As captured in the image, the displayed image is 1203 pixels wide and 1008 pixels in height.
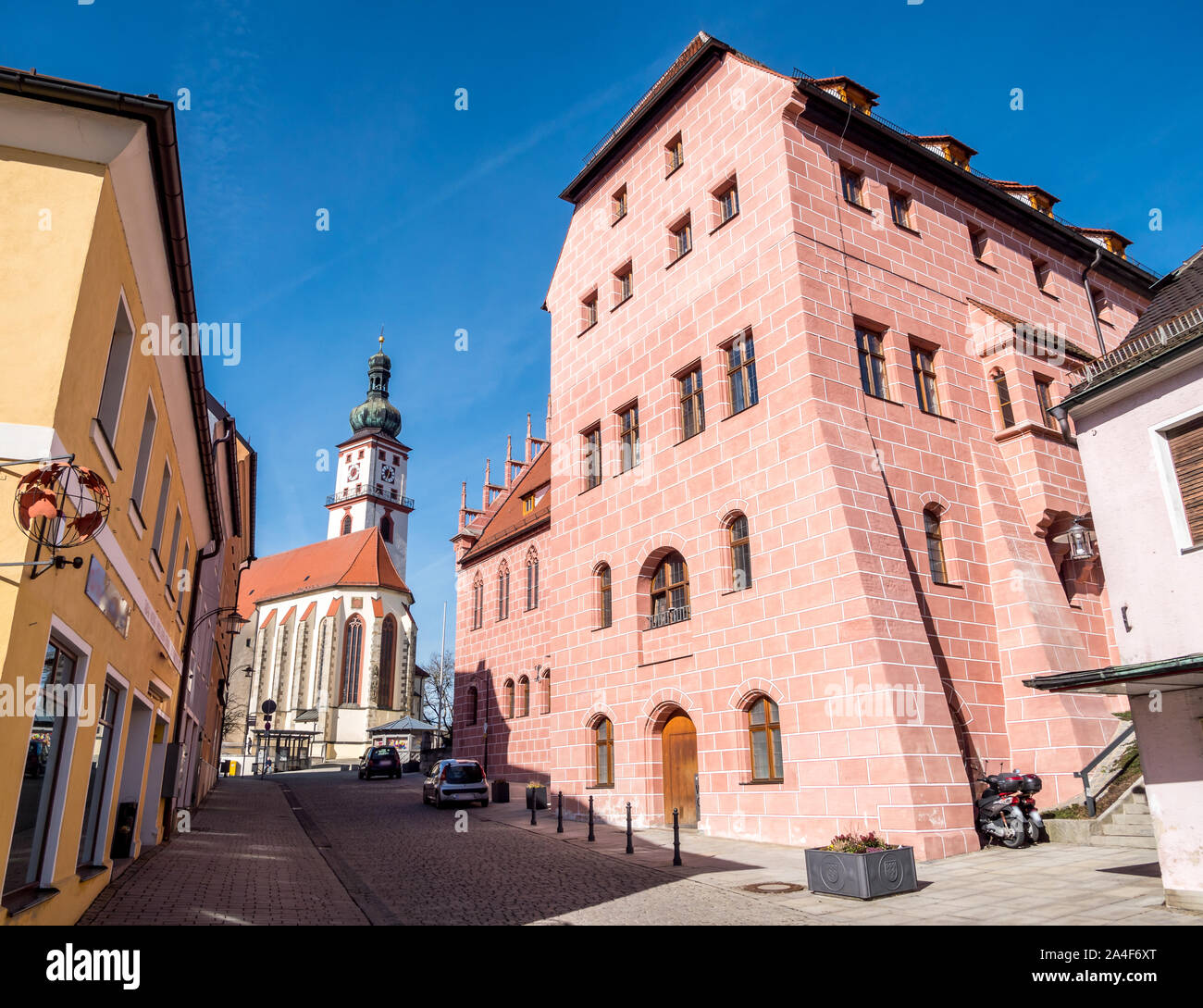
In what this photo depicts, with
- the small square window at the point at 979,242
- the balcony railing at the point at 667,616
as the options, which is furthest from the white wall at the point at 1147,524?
the small square window at the point at 979,242

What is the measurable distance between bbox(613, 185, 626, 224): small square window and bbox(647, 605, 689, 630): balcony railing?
41.8ft

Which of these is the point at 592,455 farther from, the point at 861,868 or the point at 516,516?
the point at 861,868

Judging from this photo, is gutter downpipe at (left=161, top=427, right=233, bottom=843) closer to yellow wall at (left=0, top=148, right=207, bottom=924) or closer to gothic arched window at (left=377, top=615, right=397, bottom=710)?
yellow wall at (left=0, top=148, right=207, bottom=924)

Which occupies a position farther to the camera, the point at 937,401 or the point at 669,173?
the point at 669,173

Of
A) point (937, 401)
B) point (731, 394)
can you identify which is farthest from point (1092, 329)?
point (731, 394)

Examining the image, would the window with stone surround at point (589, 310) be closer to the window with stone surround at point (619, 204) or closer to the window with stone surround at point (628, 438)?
A: the window with stone surround at point (619, 204)

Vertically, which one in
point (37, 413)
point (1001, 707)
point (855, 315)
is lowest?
point (1001, 707)

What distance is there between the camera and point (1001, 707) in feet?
57.4

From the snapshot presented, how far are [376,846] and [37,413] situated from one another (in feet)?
42.4

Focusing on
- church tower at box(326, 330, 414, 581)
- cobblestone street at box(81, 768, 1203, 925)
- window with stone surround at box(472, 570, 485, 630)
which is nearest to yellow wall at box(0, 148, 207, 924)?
cobblestone street at box(81, 768, 1203, 925)

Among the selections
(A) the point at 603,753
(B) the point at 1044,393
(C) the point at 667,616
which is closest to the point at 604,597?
(C) the point at 667,616
